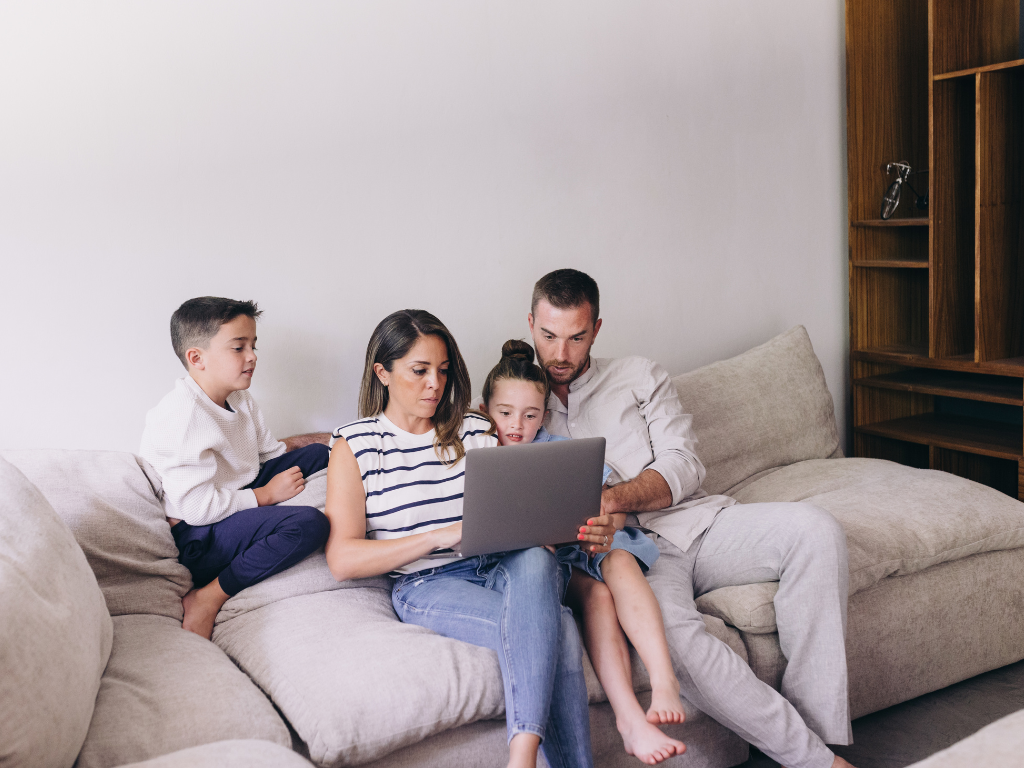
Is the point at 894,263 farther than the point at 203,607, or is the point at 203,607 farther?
the point at 894,263

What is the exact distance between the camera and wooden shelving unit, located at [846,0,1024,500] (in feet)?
8.89

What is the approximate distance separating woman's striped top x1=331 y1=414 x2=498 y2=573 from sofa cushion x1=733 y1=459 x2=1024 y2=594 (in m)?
0.92

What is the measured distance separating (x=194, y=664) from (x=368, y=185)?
1.30m

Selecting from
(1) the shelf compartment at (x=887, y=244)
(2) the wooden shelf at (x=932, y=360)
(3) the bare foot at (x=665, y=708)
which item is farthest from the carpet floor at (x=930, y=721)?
(1) the shelf compartment at (x=887, y=244)

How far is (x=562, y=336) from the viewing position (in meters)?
2.10

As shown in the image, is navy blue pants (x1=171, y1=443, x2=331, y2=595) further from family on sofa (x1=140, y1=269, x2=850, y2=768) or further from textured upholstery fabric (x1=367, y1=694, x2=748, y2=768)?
textured upholstery fabric (x1=367, y1=694, x2=748, y2=768)

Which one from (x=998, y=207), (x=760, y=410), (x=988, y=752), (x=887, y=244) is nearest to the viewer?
(x=988, y=752)

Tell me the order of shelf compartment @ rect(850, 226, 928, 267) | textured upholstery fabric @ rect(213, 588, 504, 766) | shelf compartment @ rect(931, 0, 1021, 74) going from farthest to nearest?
1. shelf compartment @ rect(850, 226, 928, 267)
2. shelf compartment @ rect(931, 0, 1021, 74)
3. textured upholstery fabric @ rect(213, 588, 504, 766)

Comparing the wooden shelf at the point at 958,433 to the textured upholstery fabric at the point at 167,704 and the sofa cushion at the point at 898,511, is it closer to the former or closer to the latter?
the sofa cushion at the point at 898,511

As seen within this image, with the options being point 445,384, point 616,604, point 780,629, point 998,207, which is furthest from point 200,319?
point 998,207

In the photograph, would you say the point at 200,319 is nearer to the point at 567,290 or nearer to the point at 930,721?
the point at 567,290

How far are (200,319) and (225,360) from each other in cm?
11

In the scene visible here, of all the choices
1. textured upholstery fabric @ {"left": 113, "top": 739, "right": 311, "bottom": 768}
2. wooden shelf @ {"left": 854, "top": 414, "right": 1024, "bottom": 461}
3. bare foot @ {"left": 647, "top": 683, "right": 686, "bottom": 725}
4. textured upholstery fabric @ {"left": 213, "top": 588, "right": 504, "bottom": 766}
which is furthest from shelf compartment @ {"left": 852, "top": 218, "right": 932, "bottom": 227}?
textured upholstery fabric @ {"left": 113, "top": 739, "right": 311, "bottom": 768}

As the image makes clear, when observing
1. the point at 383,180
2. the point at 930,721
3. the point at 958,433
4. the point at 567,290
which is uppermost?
the point at 383,180
